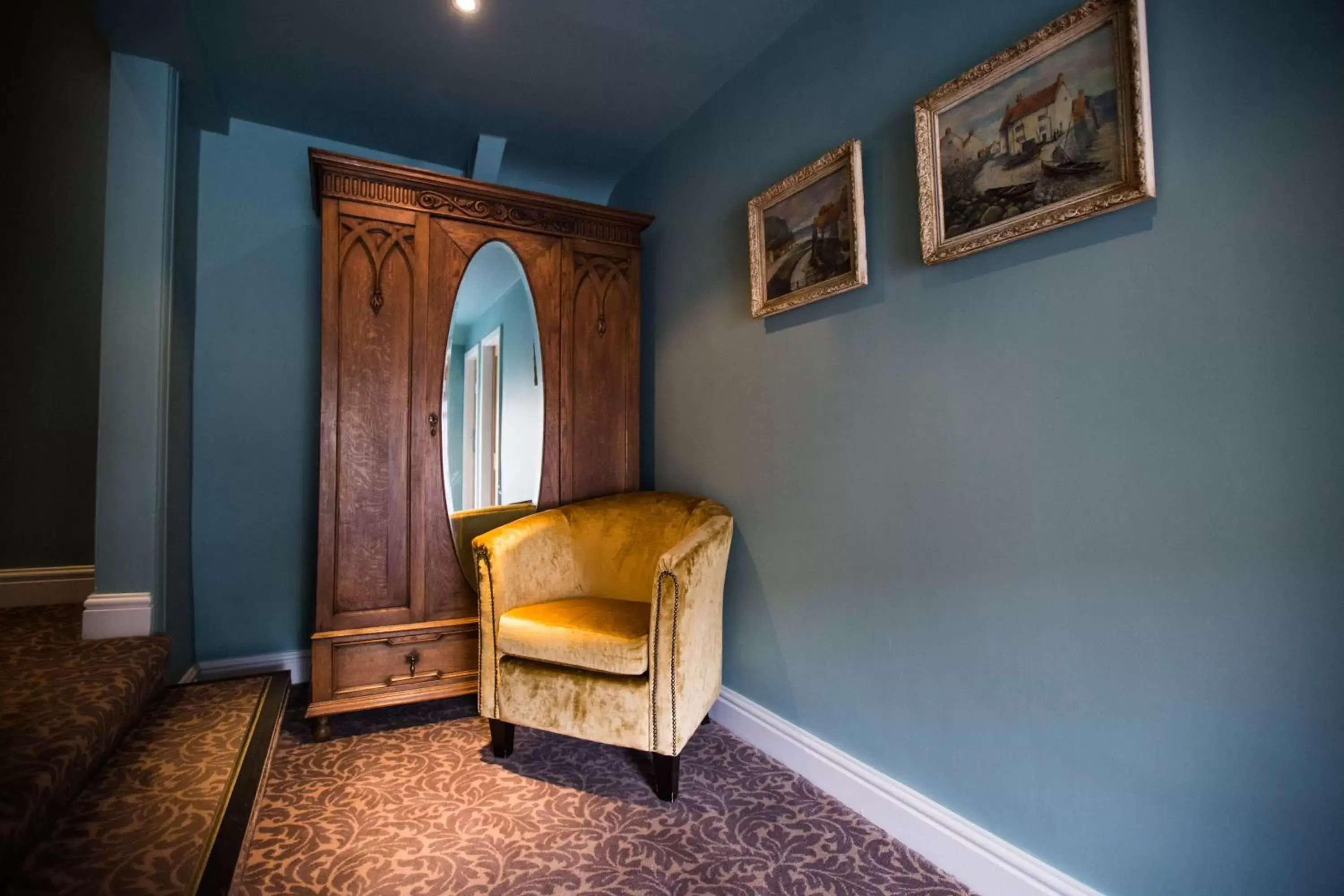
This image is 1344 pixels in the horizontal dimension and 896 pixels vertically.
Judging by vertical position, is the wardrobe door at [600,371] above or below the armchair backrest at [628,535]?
above

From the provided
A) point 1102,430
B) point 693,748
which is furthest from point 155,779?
point 1102,430

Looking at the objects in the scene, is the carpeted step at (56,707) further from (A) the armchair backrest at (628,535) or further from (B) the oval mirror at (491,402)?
(A) the armchair backrest at (628,535)

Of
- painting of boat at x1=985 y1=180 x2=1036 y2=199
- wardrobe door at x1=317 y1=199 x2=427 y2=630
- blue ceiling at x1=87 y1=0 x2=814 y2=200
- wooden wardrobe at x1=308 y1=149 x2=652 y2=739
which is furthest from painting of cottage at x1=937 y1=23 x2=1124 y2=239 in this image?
wardrobe door at x1=317 y1=199 x2=427 y2=630

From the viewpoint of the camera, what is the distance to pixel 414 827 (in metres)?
1.64

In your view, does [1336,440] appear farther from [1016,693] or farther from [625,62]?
[625,62]

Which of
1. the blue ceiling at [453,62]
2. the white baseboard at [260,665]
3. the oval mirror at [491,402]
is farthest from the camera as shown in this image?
the white baseboard at [260,665]

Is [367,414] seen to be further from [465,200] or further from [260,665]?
[260,665]

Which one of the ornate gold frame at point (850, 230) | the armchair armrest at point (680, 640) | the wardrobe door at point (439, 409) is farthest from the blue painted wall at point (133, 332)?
the ornate gold frame at point (850, 230)

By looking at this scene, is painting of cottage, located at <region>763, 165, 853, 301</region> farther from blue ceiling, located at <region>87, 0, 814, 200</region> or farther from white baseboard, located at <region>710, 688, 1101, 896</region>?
white baseboard, located at <region>710, 688, 1101, 896</region>

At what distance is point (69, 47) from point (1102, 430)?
3.58 m

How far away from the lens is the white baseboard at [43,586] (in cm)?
246

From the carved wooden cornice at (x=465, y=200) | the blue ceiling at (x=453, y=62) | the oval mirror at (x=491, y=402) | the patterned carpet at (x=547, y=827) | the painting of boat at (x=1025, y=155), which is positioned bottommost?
the patterned carpet at (x=547, y=827)

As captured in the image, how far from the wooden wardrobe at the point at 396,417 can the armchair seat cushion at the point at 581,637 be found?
528mm

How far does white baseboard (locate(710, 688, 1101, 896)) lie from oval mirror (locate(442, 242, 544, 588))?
1.33m
